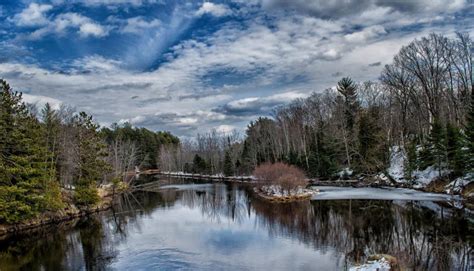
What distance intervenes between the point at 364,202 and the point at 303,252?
18.3 meters

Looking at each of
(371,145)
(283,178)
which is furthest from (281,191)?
(371,145)

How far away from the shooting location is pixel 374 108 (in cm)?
5762

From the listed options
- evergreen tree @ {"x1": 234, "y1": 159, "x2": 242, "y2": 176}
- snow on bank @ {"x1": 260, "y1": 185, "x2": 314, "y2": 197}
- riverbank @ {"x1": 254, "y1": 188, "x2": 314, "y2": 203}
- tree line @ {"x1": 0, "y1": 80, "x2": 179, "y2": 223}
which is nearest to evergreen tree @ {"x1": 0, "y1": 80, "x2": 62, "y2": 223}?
tree line @ {"x1": 0, "y1": 80, "x2": 179, "y2": 223}

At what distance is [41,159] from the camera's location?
111 feet

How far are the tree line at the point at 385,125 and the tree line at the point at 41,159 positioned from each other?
117ft

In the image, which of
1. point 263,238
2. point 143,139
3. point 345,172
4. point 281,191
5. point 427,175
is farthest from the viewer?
point 143,139

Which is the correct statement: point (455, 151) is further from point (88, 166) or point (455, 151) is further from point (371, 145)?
point (88, 166)

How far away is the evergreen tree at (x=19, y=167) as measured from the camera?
29.6 metres

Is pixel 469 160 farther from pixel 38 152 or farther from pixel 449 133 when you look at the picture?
pixel 38 152

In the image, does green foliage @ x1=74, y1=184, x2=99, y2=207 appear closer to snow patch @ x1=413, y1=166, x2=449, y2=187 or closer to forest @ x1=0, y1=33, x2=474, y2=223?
forest @ x1=0, y1=33, x2=474, y2=223

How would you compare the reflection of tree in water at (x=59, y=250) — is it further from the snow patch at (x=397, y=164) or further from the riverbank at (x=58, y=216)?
the snow patch at (x=397, y=164)

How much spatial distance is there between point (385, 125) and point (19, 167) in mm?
50778

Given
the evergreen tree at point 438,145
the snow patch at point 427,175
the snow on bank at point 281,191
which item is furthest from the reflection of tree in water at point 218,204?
the evergreen tree at point 438,145

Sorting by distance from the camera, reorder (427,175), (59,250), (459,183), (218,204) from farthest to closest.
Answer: (427,175), (218,204), (459,183), (59,250)
